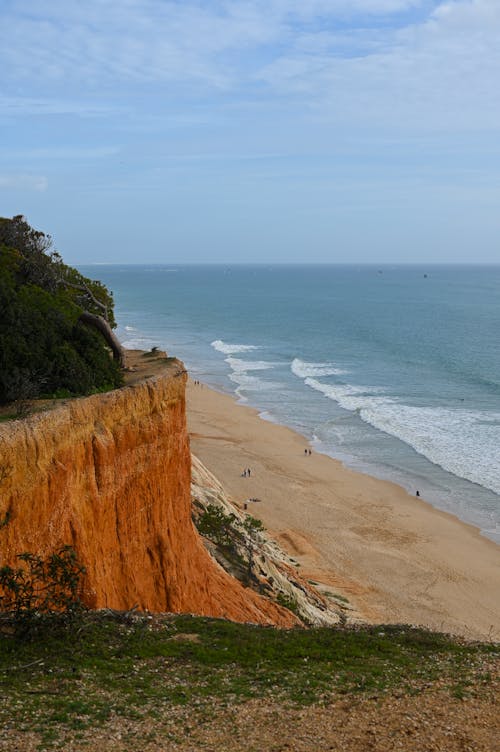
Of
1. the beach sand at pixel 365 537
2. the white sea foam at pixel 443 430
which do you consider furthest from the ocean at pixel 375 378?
the beach sand at pixel 365 537

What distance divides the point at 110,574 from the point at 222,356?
71.1 meters

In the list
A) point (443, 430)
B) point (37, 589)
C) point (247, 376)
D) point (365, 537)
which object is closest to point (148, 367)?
point (37, 589)

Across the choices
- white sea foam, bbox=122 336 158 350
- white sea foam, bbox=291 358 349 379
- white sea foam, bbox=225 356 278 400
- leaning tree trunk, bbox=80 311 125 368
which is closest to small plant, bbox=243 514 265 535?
leaning tree trunk, bbox=80 311 125 368

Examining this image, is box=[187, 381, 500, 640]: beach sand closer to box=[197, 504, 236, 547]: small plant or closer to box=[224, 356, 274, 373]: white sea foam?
box=[197, 504, 236, 547]: small plant

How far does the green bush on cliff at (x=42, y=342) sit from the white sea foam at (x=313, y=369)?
52.8 meters

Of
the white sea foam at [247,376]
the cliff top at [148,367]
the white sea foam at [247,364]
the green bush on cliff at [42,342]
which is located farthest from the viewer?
the white sea foam at [247,364]

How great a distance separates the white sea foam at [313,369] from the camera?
73.9m

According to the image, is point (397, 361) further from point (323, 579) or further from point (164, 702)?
point (164, 702)

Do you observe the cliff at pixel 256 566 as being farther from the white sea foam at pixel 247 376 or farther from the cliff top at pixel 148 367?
the white sea foam at pixel 247 376

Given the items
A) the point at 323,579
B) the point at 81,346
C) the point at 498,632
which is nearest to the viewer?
the point at 81,346

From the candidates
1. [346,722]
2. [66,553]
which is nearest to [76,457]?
[66,553]

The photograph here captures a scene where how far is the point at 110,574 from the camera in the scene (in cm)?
1545

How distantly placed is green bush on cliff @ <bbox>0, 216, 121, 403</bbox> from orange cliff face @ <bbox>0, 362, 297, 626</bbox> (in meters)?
1.07

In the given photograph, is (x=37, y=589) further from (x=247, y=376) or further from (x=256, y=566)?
(x=247, y=376)
